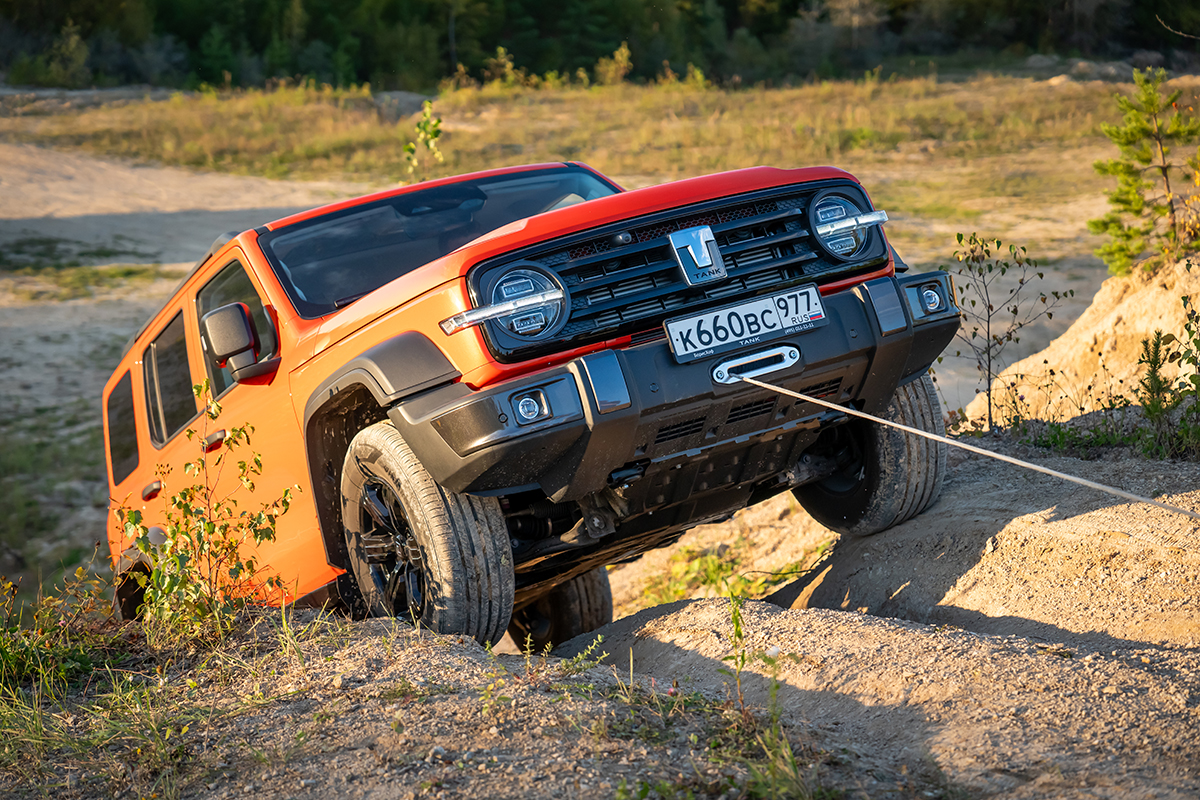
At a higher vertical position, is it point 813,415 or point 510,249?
point 510,249

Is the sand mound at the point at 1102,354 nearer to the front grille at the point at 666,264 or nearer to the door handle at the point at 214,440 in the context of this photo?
the front grille at the point at 666,264

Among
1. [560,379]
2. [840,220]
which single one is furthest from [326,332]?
[840,220]

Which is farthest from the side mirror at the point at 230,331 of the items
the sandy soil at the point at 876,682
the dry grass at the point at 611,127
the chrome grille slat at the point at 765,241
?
the dry grass at the point at 611,127

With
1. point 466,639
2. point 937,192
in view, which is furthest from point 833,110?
point 466,639

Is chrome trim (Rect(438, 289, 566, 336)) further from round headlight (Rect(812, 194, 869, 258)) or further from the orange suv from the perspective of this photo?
round headlight (Rect(812, 194, 869, 258))

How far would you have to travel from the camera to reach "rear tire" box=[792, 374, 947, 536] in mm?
4105

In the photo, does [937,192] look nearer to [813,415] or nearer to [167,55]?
[813,415]

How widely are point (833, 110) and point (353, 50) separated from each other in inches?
1151

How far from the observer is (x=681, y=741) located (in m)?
2.52

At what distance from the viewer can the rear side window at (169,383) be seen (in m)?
4.77

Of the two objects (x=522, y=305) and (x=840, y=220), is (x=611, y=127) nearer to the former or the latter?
(x=840, y=220)

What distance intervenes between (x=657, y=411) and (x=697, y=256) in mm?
594

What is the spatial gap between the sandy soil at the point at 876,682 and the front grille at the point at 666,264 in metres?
1.11

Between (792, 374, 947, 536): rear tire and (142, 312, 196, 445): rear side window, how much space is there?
300 centimetres
